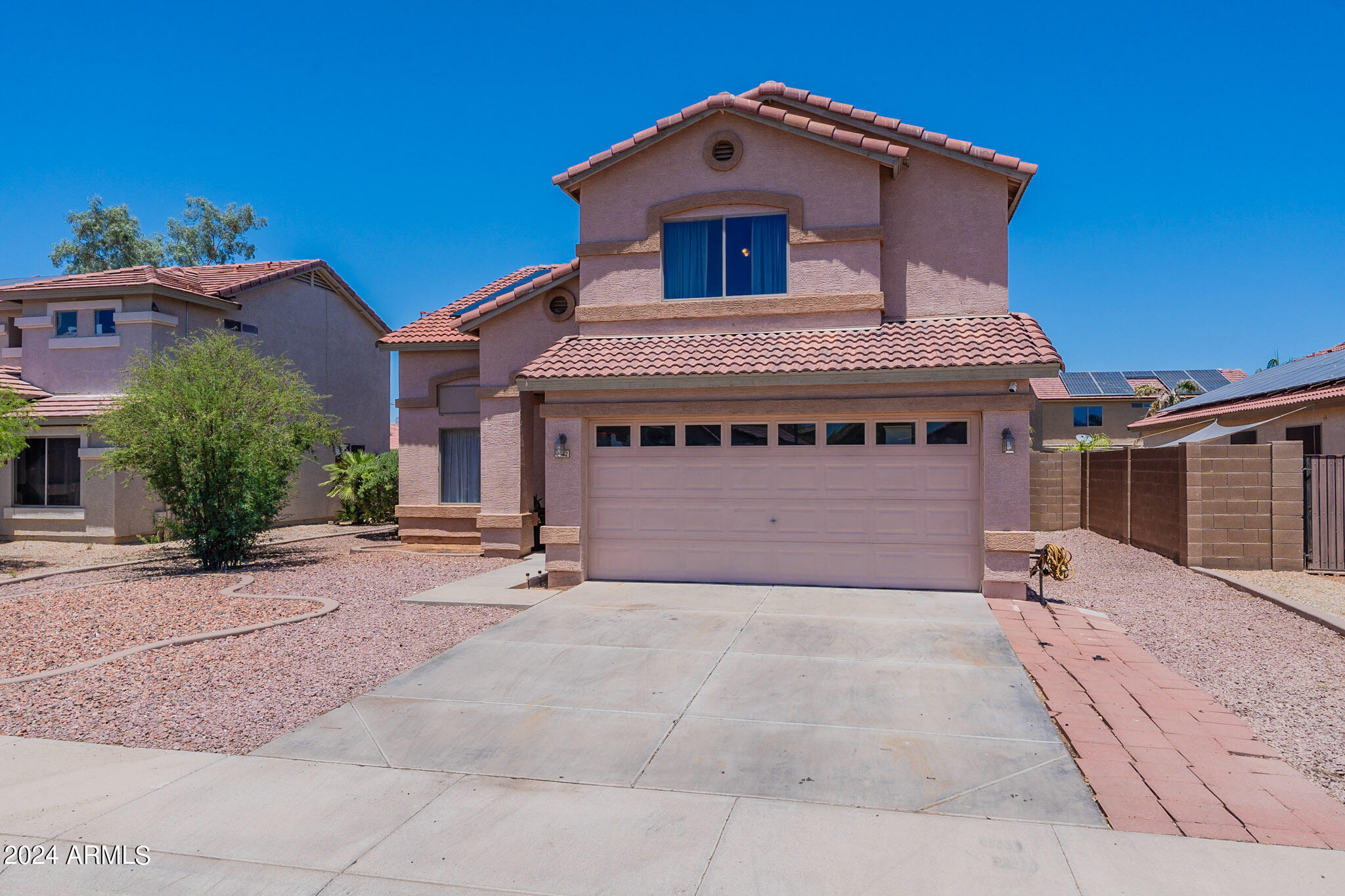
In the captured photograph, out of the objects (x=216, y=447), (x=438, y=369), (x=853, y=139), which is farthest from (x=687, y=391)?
(x=216, y=447)

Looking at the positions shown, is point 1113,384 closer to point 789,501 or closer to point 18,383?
point 789,501

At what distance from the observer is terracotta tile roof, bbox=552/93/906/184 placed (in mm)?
12172

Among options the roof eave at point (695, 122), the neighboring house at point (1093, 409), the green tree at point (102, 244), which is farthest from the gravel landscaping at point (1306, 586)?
the green tree at point (102, 244)

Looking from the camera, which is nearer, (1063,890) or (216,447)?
(1063,890)

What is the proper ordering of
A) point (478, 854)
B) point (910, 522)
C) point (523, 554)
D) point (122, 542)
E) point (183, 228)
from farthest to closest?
point (183, 228) < point (122, 542) < point (523, 554) < point (910, 522) < point (478, 854)

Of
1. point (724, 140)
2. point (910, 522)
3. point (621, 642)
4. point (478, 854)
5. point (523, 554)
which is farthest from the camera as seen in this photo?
point (523, 554)

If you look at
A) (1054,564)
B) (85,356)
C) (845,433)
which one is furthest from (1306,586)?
(85,356)

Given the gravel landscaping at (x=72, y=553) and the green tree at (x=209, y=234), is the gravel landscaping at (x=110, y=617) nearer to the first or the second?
the gravel landscaping at (x=72, y=553)

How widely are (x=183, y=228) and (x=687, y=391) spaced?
141ft

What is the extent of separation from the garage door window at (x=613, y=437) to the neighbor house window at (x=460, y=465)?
18.0ft

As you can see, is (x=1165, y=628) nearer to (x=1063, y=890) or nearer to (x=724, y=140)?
(x=1063, y=890)

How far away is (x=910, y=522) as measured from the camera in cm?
1148

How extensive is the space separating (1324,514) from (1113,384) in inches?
1255

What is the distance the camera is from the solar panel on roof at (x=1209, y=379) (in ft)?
138
